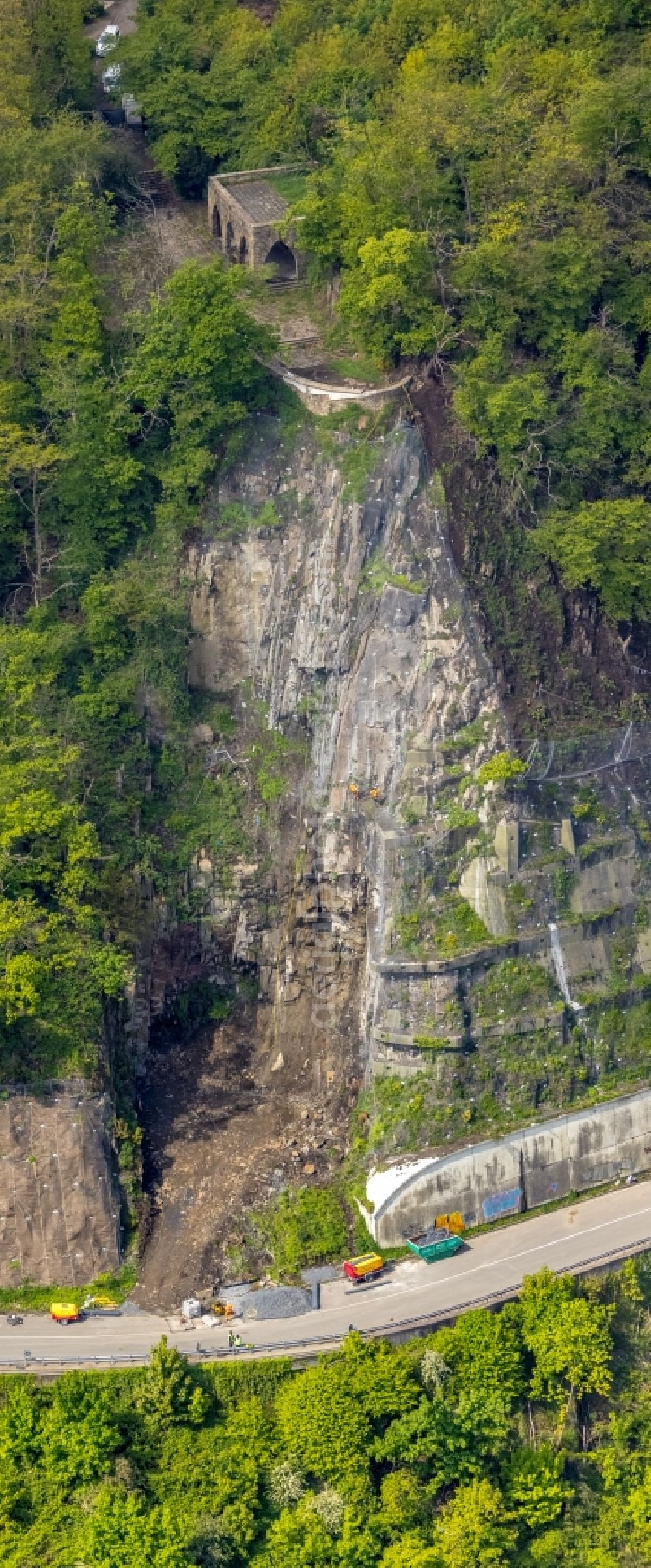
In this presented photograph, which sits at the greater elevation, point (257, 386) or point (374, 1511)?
point (257, 386)

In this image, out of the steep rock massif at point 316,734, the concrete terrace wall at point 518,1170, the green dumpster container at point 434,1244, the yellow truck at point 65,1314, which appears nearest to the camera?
the yellow truck at point 65,1314

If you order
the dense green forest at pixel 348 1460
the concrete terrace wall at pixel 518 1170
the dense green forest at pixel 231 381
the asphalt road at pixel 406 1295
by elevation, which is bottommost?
the dense green forest at pixel 348 1460

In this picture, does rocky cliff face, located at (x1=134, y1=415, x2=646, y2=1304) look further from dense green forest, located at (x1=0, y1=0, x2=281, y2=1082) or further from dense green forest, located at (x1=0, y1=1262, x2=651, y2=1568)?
dense green forest, located at (x1=0, y1=1262, x2=651, y2=1568)

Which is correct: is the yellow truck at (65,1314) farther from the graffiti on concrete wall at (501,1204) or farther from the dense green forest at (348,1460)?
the graffiti on concrete wall at (501,1204)

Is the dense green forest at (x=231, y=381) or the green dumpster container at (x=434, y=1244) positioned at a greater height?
the dense green forest at (x=231, y=381)

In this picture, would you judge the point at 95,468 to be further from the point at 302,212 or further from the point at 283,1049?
the point at 283,1049

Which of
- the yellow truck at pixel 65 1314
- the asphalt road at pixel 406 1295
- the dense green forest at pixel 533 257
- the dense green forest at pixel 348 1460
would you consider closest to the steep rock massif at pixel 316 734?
the dense green forest at pixel 533 257

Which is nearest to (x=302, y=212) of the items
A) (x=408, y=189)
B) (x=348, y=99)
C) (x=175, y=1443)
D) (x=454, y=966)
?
(x=408, y=189)
